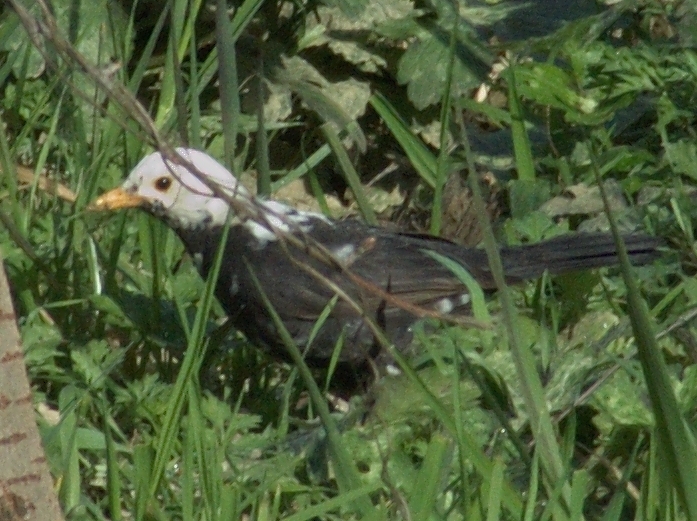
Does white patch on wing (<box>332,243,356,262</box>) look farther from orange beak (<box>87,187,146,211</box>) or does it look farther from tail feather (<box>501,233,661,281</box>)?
orange beak (<box>87,187,146,211</box>)

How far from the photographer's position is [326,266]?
377 centimetres

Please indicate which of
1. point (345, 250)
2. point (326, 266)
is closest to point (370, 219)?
point (345, 250)

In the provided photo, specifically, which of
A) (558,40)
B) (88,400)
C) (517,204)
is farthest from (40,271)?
(558,40)

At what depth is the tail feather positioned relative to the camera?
12.7ft

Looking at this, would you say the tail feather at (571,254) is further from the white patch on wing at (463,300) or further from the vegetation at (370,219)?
the white patch on wing at (463,300)

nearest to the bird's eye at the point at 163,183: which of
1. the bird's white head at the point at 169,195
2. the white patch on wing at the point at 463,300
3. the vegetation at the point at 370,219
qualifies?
the bird's white head at the point at 169,195

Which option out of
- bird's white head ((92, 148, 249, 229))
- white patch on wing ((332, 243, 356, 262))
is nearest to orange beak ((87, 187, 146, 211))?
bird's white head ((92, 148, 249, 229))

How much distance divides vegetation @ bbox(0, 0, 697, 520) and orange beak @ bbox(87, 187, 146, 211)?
0.04m

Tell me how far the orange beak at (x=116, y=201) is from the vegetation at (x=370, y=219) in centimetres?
4

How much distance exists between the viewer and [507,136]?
485cm

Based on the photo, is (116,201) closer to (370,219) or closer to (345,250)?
(345,250)

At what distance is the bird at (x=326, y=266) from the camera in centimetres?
376

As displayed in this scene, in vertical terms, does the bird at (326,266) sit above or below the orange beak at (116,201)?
below

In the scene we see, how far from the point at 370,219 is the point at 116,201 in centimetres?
87
